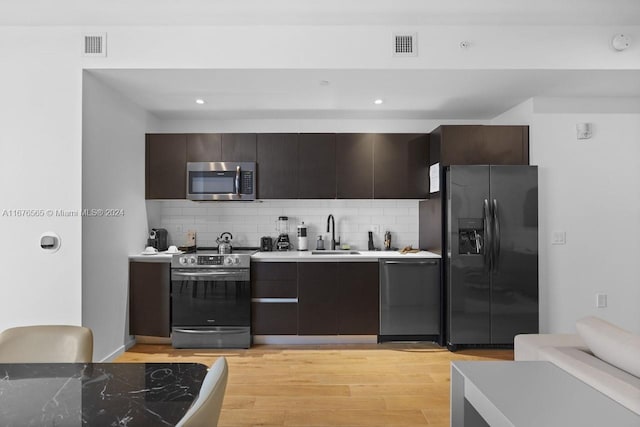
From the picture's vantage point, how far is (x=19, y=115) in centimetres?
297

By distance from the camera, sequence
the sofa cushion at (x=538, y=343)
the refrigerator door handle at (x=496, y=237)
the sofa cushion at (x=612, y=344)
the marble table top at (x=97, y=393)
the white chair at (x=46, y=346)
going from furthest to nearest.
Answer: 1. the refrigerator door handle at (x=496, y=237)
2. the sofa cushion at (x=538, y=343)
3. the white chair at (x=46, y=346)
4. the sofa cushion at (x=612, y=344)
5. the marble table top at (x=97, y=393)

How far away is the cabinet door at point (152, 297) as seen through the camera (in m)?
3.90

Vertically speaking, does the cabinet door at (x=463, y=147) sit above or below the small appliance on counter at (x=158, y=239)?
above

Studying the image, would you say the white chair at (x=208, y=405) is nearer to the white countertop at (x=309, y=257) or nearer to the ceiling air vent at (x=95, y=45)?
the white countertop at (x=309, y=257)

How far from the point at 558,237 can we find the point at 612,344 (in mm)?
2563

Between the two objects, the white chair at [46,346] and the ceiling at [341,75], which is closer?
the white chair at [46,346]

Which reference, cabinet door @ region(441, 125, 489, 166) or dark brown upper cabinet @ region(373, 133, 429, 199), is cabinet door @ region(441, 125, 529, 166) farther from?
dark brown upper cabinet @ region(373, 133, 429, 199)

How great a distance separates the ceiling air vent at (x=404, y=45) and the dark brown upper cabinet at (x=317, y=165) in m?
1.41

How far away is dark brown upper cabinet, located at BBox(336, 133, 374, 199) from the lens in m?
4.30

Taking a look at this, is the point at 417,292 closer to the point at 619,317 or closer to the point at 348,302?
the point at 348,302

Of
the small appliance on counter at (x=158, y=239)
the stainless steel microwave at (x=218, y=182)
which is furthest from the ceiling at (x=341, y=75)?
the small appliance on counter at (x=158, y=239)

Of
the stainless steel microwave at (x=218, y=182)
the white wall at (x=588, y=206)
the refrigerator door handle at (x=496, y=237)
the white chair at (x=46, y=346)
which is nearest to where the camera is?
the white chair at (x=46, y=346)

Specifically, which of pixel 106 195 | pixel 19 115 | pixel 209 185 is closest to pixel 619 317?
pixel 209 185

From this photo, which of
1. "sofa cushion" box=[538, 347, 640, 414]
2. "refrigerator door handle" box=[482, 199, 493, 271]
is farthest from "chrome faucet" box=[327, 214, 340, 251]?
"sofa cushion" box=[538, 347, 640, 414]
